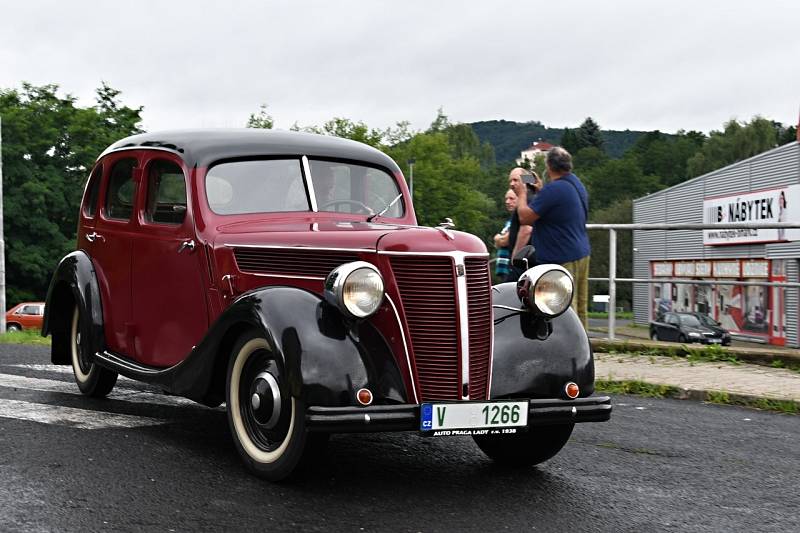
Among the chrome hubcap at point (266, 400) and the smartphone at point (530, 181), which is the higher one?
the smartphone at point (530, 181)

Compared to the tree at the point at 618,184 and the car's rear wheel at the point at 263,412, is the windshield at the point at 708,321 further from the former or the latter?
the tree at the point at 618,184

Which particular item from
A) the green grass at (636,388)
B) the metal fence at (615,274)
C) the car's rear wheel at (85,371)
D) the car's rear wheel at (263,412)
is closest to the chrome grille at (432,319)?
the car's rear wheel at (263,412)

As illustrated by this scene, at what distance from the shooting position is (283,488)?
473 centimetres

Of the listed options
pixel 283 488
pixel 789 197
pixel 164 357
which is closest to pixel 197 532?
pixel 283 488

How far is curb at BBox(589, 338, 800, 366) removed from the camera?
1045 centimetres

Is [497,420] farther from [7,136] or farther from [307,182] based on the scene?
[7,136]

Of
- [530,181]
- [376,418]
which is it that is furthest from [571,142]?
Result: [376,418]

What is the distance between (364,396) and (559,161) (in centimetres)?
496

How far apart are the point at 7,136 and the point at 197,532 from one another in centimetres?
4937

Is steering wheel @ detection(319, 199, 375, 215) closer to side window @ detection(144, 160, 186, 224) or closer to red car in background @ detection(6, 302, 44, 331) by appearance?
side window @ detection(144, 160, 186, 224)

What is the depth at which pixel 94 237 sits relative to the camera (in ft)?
23.5

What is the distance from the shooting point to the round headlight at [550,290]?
5309mm

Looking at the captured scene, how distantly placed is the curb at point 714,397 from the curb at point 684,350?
1.62 m

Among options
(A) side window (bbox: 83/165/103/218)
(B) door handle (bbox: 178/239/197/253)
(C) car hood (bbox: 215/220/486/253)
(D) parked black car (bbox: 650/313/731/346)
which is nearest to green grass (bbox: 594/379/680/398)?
(D) parked black car (bbox: 650/313/731/346)
